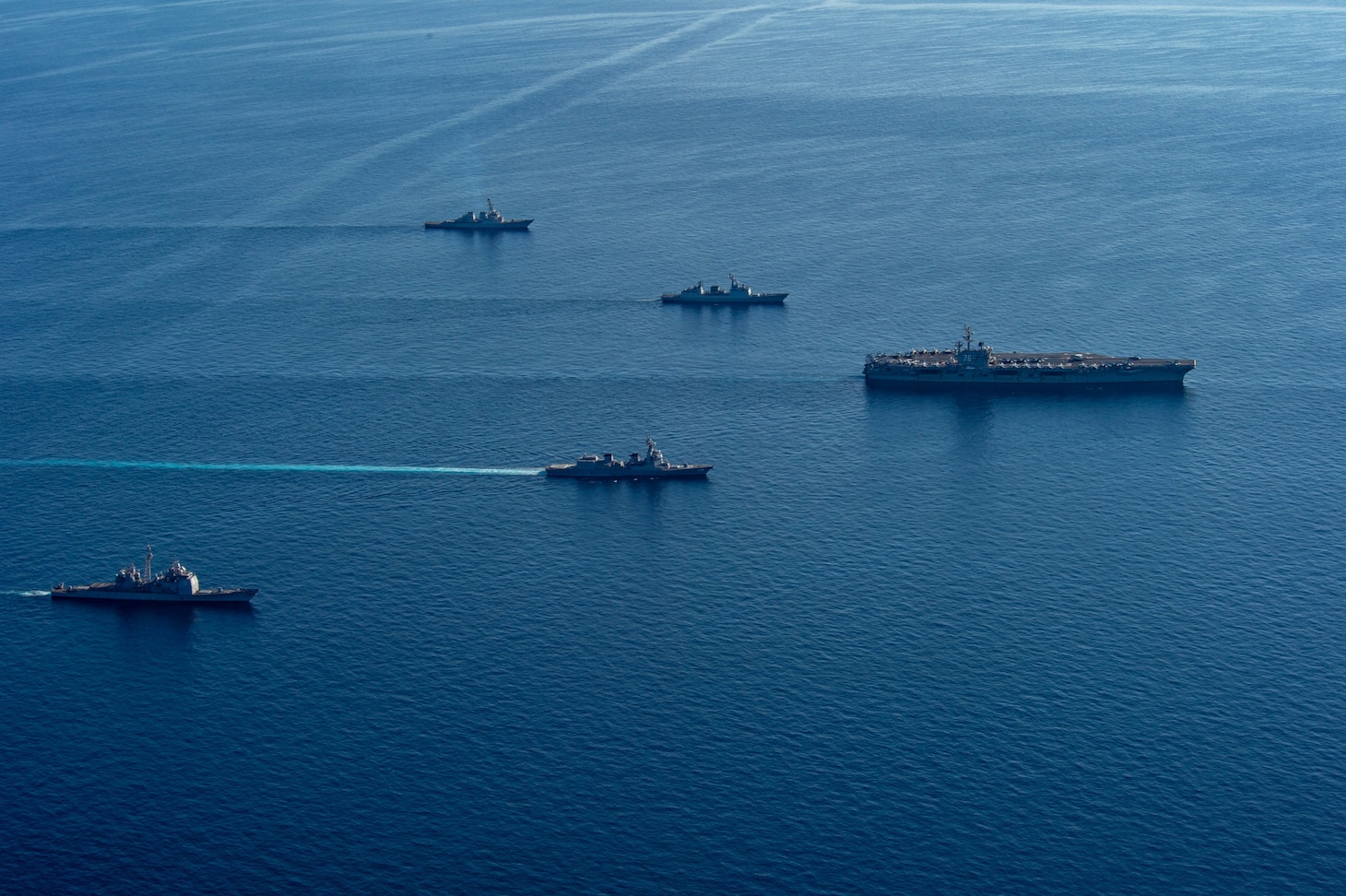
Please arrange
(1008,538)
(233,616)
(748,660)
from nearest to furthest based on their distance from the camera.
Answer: (748,660)
(233,616)
(1008,538)

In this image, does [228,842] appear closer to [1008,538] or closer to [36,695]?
[36,695]

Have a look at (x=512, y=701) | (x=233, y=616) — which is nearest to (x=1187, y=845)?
(x=512, y=701)

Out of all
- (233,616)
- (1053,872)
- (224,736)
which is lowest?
(1053,872)

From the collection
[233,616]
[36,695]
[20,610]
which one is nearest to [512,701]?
[233,616]

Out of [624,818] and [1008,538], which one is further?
[1008,538]

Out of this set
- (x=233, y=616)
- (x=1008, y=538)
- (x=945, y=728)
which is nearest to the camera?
(x=945, y=728)

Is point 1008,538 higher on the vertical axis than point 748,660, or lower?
higher
